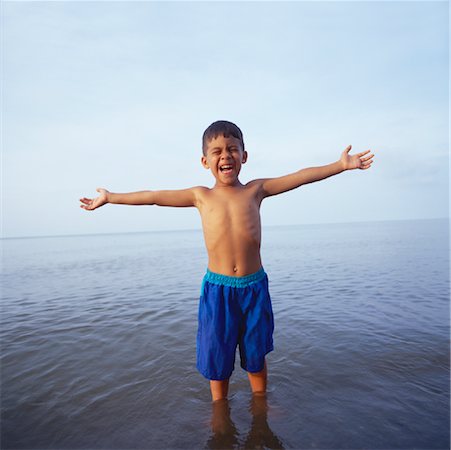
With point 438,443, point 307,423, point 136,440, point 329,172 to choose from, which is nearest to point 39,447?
point 136,440

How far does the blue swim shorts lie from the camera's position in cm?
288

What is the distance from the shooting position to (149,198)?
121 inches

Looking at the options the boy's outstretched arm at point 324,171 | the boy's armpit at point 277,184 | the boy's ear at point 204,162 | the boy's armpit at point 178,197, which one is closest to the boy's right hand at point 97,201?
the boy's armpit at point 178,197

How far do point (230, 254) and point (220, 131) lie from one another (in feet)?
3.85

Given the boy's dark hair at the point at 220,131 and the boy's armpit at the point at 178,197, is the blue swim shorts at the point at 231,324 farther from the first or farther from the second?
the boy's dark hair at the point at 220,131

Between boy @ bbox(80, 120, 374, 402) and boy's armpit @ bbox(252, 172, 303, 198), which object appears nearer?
boy @ bbox(80, 120, 374, 402)

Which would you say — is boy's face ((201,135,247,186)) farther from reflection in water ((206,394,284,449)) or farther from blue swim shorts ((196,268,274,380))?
reflection in water ((206,394,284,449))

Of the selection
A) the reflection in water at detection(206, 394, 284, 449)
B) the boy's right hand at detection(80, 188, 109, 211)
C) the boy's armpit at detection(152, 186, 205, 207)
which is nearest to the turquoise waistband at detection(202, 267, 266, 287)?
the boy's armpit at detection(152, 186, 205, 207)

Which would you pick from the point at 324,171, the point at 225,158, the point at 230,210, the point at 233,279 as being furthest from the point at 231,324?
the point at 324,171

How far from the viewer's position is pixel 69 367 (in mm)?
4176

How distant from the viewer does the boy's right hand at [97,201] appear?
124 inches

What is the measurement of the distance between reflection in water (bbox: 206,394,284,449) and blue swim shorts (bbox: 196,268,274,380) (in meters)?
0.37

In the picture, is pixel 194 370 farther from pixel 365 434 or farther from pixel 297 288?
pixel 297 288

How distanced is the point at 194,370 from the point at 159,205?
228cm
